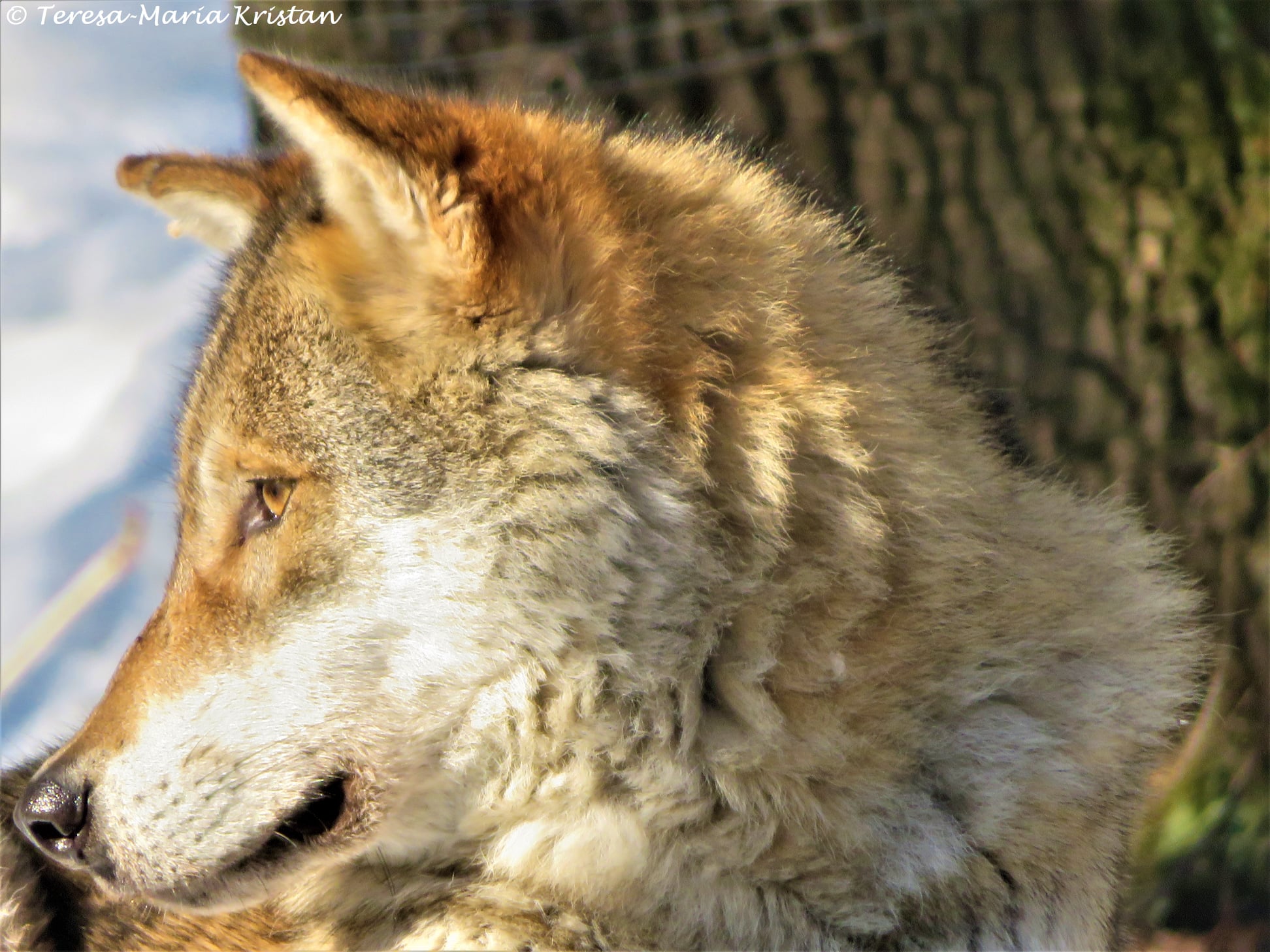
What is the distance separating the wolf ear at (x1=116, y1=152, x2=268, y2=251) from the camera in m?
2.63

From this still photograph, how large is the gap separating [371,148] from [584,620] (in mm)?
898

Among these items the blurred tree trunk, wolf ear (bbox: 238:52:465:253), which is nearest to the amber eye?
wolf ear (bbox: 238:52:465:253)

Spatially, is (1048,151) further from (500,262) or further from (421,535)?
(421,535)

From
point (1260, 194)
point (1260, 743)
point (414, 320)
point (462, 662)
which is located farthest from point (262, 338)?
point (1260, 743)

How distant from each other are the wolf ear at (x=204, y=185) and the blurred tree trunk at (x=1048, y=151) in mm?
1609

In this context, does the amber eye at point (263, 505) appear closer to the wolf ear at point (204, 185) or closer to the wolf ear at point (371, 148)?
the wolf ear at point (371, 148)

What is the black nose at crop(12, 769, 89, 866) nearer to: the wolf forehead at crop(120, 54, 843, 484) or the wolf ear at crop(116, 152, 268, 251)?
the wolf forehead at crop(120, 54, 843, 484)

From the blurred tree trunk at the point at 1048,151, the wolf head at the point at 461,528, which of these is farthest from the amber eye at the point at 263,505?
the blurred tree trunk at the point at 1048,151

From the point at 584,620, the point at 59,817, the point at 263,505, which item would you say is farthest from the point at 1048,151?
the point at 59,817

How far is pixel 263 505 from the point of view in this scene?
2.15 meters

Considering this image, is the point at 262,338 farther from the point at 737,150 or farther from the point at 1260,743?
the point at 1260,743

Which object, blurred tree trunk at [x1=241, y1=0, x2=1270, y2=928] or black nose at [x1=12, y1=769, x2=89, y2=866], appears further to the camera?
blurred tree trunk at [x1=241, y1=0, x2=1270, y2=928]

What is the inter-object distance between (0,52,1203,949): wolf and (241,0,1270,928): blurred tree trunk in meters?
2.22

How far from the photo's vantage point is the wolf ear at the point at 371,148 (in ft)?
5.74
